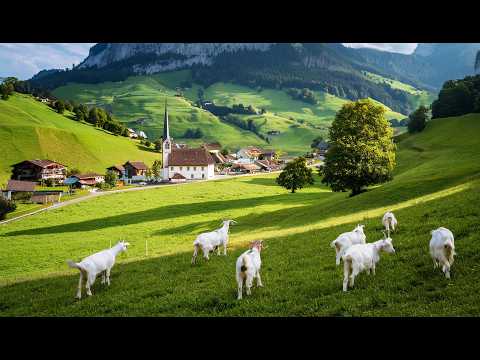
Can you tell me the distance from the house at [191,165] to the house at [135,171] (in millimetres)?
7867

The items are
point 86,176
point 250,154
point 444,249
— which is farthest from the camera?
point 250,154

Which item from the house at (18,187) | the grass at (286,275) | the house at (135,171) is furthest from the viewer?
the house at (135,171)

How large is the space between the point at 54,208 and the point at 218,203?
83.9ft

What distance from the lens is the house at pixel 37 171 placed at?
307 feet

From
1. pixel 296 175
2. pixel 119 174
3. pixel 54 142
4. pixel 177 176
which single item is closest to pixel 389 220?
pixel 296 175

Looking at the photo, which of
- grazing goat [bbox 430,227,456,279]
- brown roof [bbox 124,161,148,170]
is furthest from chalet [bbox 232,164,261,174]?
grazing goat [bbox 430,227,456,279]

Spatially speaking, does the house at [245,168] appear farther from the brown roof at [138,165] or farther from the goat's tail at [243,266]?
the goat's tail at [243,266]

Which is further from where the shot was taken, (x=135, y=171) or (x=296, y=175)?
(x=135, y=171)

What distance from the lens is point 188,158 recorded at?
4673 inches

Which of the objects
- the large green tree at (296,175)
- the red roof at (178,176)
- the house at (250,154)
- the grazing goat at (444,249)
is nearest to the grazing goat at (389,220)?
the grazing goat at (444,249)

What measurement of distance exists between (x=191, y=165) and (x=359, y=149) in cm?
8133

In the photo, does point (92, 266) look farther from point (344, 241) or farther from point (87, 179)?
point (87, 179)

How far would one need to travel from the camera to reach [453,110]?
93000mm
